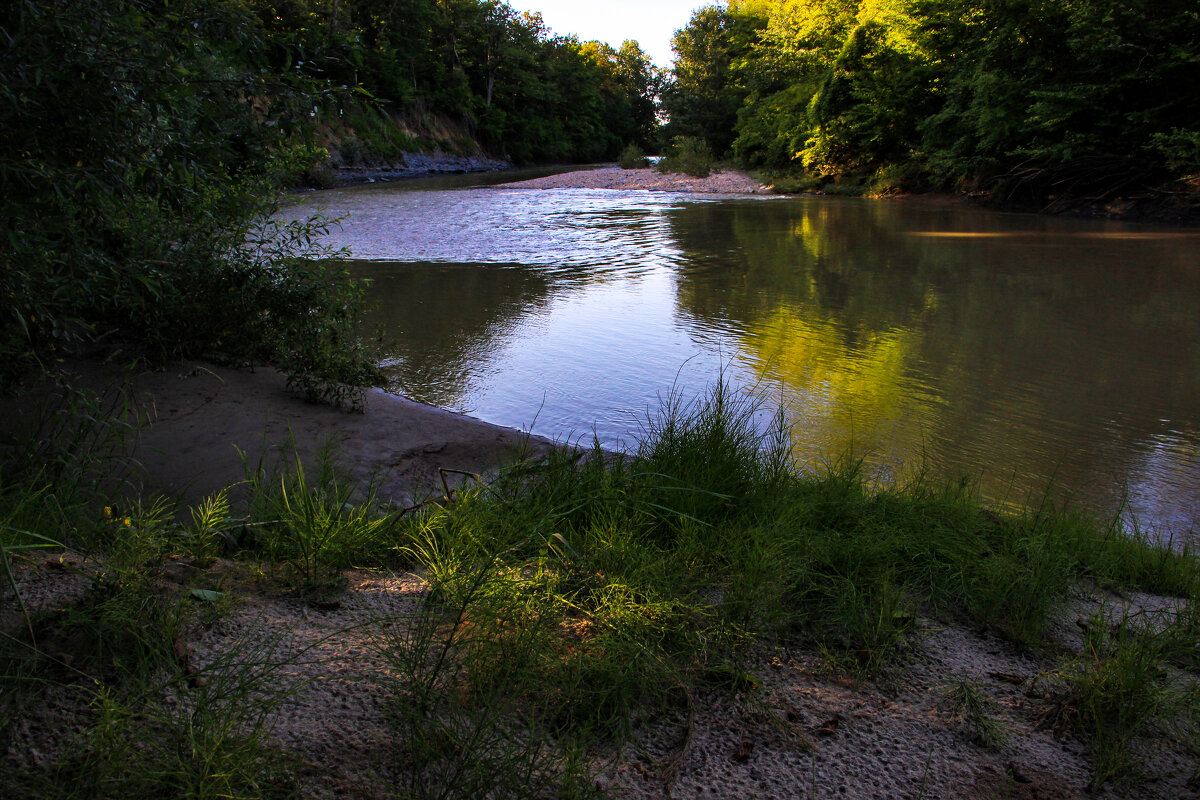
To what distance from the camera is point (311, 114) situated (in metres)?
3.19

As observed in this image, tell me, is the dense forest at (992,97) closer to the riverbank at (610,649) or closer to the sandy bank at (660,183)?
the sandy bank at (660,183)

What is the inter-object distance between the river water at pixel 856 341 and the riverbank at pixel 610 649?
1.43m

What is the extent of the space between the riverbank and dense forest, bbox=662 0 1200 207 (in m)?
18.7

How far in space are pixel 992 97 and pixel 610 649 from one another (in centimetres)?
2262

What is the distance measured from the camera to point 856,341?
289 inches

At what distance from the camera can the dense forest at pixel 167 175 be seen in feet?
8.27

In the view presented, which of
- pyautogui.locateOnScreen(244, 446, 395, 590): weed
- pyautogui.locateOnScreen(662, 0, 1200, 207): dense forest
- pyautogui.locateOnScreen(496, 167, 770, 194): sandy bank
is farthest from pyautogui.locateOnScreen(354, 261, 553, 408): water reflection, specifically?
pyautogui.locateOnScreen(496, 167, 770, 194): sandy bank

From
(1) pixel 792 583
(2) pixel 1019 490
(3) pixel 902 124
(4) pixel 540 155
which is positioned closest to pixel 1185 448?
(2) pixel 1019 490

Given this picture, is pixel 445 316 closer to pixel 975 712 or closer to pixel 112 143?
pixel 112 143

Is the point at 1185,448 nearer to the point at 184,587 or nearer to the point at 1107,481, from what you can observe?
the point at 1107,481

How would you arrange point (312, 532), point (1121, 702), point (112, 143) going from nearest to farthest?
point (1121, 702) < point (312, 532) < point (112, 143)

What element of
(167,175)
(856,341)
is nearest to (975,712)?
(167,175)

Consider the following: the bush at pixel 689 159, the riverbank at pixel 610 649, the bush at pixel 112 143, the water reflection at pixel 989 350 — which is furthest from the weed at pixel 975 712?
the bush at pixel 689 159

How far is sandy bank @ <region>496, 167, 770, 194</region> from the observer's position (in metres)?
28.2
